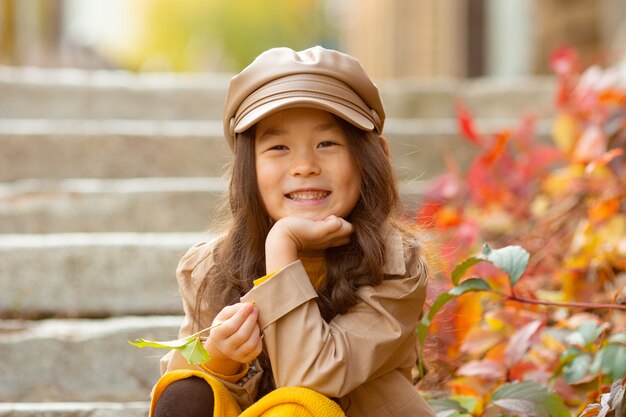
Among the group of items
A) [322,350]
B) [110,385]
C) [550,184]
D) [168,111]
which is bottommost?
[110,385]

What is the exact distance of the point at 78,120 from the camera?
4.15 meters

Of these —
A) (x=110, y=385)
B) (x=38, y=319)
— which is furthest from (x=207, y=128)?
(x=110, y=385)

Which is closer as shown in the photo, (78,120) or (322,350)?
(322,350)

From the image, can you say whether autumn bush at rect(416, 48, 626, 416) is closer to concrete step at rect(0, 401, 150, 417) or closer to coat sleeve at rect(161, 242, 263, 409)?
coat sleeve at rect(161, 242, 263, 409)

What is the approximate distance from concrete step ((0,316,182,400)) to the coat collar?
2.83 ft

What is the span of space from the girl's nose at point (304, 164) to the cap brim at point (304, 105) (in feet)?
0.28

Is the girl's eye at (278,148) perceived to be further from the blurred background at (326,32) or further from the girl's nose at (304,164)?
the blurred background at (326,32)

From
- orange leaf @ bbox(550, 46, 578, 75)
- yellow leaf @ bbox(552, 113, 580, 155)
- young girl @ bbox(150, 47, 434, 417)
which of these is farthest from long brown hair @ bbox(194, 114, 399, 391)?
orange leaf @ bbox(550, 46, 578, 75)

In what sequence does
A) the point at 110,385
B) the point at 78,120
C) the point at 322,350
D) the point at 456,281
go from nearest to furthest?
the point at 322,350
the point at 456,281
the point at 110,385
the point at 78,120

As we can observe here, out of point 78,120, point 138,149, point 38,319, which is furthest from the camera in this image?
point 78,120

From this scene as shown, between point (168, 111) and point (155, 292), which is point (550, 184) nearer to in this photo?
point (155, 292)

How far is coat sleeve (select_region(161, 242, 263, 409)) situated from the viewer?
5.43ft

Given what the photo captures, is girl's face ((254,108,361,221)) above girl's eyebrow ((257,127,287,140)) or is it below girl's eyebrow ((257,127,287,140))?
below

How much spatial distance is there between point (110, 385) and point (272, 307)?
39.5 inches
